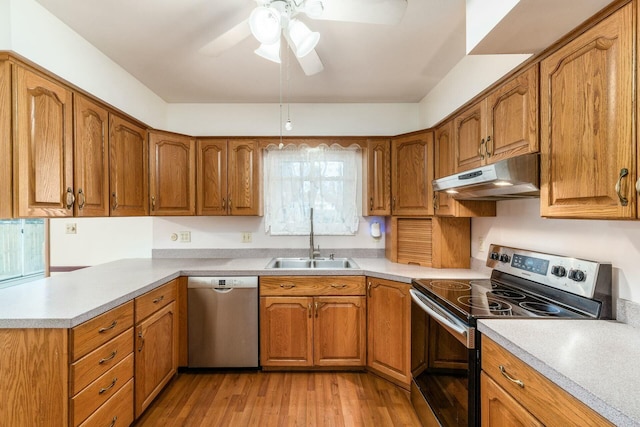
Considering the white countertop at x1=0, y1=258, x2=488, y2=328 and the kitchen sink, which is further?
the kitchen sink

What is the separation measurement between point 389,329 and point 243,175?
1.77 m

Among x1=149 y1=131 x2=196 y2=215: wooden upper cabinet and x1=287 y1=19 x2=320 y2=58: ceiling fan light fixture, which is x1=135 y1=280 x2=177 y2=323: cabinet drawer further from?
x1=287 y1=19 x2=320 y2=58: ceiling fan light fixture

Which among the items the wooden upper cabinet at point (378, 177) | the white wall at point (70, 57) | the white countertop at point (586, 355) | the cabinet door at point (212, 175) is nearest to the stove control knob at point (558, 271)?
the white countertop at point (586, 355)

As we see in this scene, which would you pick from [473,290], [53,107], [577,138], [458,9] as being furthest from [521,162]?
[53,107]

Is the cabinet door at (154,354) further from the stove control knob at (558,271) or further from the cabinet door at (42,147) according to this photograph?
the stove control knob at (558,271)

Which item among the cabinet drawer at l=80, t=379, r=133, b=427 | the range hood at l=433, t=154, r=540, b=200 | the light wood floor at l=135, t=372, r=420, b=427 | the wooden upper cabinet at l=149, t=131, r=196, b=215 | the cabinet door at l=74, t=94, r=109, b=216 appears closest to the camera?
the range hood at l=433, t=154, r=540, b=200

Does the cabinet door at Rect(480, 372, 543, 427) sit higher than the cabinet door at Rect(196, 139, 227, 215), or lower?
lower

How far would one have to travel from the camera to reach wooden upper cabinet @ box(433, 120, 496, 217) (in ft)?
6.96

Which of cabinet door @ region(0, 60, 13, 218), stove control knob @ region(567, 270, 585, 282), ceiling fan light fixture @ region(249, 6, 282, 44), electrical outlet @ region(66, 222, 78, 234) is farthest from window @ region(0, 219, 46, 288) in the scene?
stove control knob @ region(567, 270, 585, 282)

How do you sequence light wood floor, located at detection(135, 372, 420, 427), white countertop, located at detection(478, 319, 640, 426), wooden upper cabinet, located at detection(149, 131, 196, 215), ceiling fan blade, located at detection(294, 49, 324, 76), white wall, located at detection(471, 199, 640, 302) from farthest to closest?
wooden upper cabinet, located at detection(149, 131, 196, 215) < light wood floor, located at detection(135, 372, 420, 427) < ceiling fan blade, located at detection(294, 49, 324, 76) < white wall, located at detection(471, 199, 640, 302) < white countertop, located at detection(478, 319, 640, 426)

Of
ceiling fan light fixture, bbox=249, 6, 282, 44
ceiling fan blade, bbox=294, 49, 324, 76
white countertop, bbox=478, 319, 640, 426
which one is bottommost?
white countertop, bbox=478, 319, 640, 426

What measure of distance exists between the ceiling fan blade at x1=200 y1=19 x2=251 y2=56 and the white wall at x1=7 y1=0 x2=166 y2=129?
34.1 inches

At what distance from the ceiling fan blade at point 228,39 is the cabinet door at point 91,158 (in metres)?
0.89

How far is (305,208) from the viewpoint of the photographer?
3.01m
